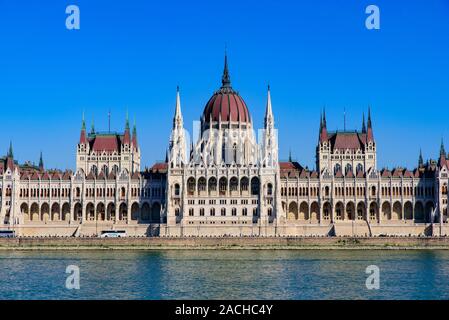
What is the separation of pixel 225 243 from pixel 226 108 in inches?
1107

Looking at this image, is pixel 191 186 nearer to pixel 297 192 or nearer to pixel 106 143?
pixel 297 192

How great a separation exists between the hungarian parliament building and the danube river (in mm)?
20445

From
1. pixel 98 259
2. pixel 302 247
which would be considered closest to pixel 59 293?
pixel 98 259

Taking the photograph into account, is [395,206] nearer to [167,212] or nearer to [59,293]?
[167,212]

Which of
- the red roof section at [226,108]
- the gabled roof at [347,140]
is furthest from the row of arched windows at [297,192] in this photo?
the red roof section at [226,108]

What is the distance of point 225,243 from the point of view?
333ft

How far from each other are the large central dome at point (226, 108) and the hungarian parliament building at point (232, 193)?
15cm

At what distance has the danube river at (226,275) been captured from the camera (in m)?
55.4

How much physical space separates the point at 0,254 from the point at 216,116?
42.1 metres

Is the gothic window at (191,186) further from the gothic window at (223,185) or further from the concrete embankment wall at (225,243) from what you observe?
the concrete embankment wall at (225,243)

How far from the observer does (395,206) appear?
11894 cm
